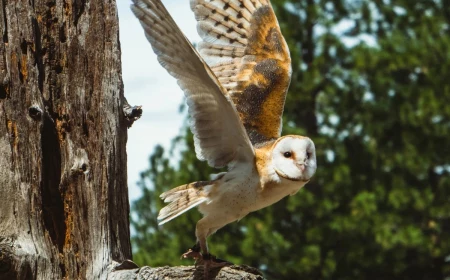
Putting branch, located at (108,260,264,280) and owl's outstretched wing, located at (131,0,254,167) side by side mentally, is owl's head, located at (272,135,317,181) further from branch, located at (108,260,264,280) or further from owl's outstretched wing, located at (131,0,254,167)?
branch, located at (108,260,264,280)

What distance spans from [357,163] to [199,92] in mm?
11211

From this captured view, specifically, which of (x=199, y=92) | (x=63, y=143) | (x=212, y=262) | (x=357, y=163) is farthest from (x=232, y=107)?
(x=357, y=163)

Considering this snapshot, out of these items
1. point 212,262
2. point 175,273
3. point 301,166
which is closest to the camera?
point 175,273

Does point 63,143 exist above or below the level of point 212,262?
above

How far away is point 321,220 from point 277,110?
8.90 meters

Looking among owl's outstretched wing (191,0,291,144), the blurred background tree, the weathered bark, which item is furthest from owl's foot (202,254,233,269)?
the blurred background tree

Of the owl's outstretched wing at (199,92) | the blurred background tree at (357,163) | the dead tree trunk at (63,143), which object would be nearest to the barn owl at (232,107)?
the owl's outstretched wing at (199,92)

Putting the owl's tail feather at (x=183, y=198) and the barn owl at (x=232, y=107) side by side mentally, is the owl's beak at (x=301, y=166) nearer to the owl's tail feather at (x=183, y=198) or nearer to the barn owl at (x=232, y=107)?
the barn owl at (x=232, y=107)

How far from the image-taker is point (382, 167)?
15.5m

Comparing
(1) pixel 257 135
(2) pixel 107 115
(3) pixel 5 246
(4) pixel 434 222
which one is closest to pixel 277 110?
(1) pixel 257 135

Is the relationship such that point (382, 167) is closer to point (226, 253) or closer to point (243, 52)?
point (226, 253)

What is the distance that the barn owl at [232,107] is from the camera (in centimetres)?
440

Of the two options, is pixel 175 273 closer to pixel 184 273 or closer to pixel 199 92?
pixel 184 273

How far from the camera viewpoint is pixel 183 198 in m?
4.95
